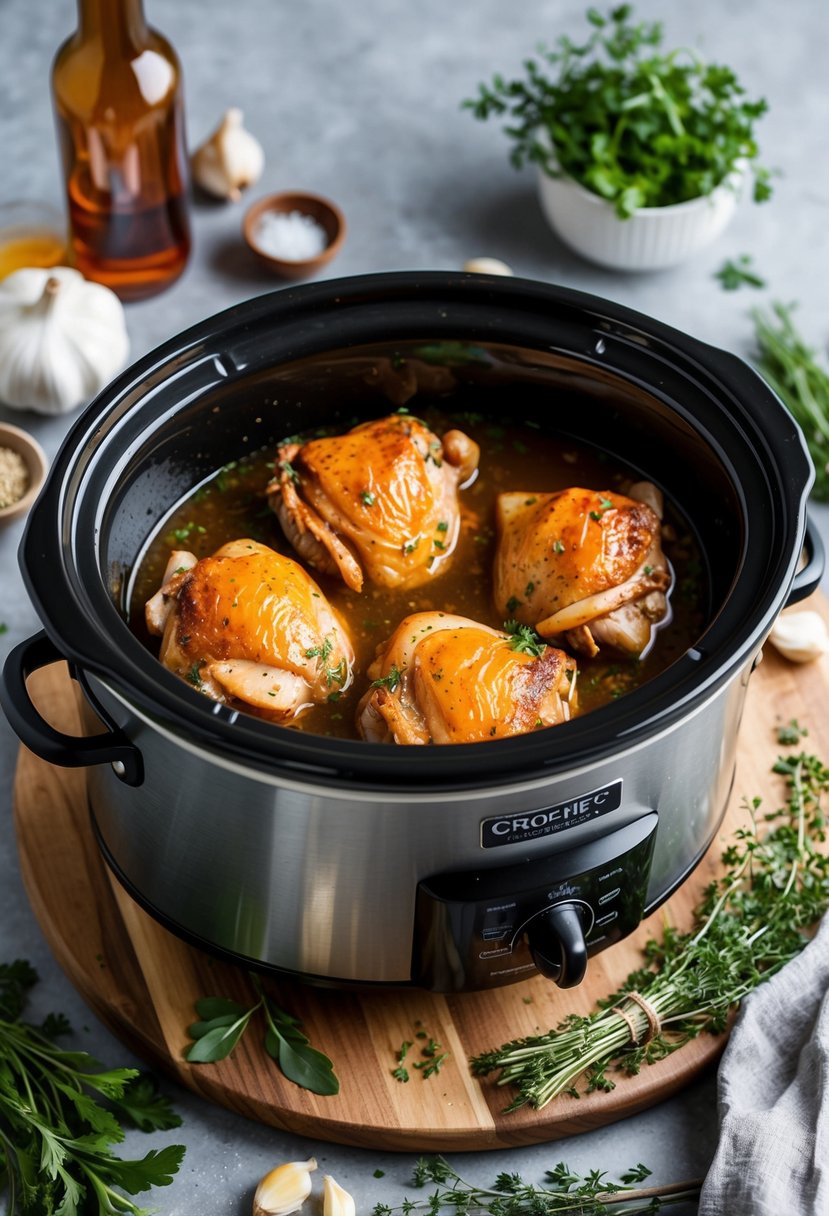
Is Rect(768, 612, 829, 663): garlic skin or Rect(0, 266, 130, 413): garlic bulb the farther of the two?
Rect(0, 266, 130, 413): garlic bulb

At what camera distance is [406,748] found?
2236 mm

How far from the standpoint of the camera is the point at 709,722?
2.51 metres

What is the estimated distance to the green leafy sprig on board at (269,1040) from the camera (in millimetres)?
2684

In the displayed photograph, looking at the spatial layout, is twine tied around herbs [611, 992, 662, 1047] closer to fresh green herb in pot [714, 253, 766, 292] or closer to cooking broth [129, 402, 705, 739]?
cooking broth [129, 402, 705, 739]

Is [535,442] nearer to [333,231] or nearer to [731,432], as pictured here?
[731,432]

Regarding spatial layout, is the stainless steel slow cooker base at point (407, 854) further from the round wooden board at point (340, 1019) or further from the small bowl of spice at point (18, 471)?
the small bowl of spice at point (18, 471)

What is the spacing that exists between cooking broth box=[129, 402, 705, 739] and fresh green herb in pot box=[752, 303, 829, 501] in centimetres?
97

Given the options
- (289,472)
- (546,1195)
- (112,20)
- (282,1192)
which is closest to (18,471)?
(289,472)

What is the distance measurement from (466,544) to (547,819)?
795 millimetres

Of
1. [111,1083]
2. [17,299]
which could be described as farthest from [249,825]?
[17,299]

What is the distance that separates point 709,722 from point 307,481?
0.94 m

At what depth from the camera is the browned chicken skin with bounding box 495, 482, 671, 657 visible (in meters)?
2.79

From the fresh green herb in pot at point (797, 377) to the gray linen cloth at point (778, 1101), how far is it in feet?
4.87

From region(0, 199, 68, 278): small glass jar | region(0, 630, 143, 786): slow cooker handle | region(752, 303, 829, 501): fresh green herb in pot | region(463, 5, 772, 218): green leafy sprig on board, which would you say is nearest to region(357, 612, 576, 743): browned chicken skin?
region(0, 630, 143, 786): slow cooker handle
